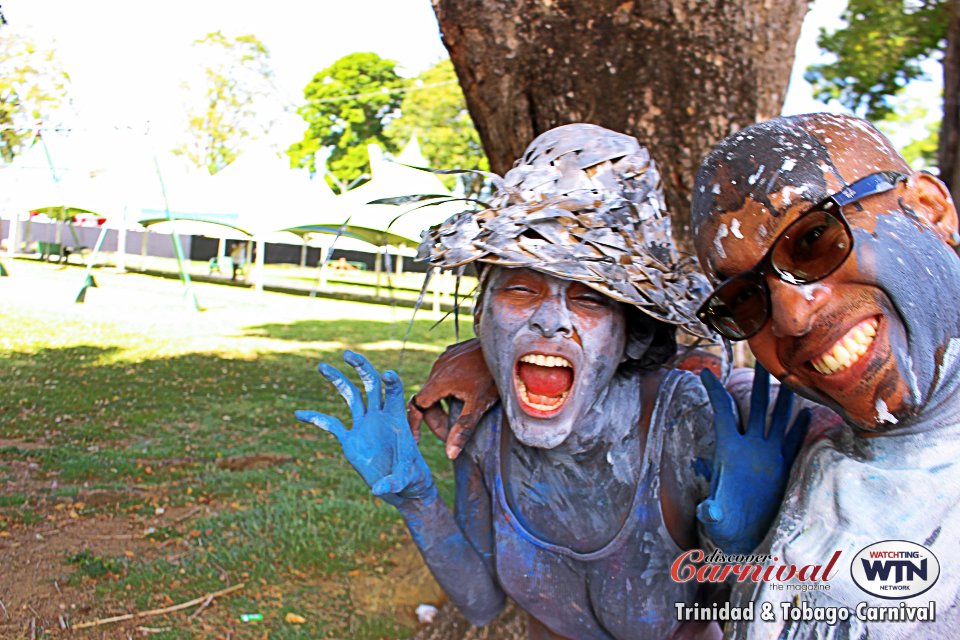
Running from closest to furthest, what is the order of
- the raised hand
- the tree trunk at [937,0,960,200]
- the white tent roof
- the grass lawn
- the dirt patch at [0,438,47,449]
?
the raised hand, the grass lawn, the tree trunk at [937,0,960,200], the dirt patch at [0,438,47,449], the white tent roof

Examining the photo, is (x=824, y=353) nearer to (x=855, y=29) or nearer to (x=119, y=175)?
(x=855, y=29)

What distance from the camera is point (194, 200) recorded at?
18.2 m

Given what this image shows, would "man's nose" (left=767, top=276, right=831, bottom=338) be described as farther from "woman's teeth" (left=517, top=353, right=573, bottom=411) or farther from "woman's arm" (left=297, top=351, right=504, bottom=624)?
"woman's arm" (left=297, top=351, right=504, bottom=624)

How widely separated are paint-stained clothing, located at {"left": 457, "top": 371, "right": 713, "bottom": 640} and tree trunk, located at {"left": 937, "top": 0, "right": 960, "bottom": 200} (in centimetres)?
264

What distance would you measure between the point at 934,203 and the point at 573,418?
30.7 inches

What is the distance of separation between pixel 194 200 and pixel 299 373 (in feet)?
34.4

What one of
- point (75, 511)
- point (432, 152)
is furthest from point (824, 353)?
point (432, 152)

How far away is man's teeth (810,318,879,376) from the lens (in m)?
1.36

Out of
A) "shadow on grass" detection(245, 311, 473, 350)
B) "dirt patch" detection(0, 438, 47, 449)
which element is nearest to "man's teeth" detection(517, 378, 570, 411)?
"dirt patch" detection(0, 438, 47, 449)

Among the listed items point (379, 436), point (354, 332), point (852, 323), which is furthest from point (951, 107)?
point (354, 332)

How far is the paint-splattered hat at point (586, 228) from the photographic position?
1.70m

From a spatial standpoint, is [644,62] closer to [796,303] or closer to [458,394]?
[458,394]

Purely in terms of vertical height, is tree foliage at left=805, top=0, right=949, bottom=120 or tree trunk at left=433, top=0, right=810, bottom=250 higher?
tree foliage at left=805, top=0, right=949, bottom=120

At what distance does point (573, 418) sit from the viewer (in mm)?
1733
